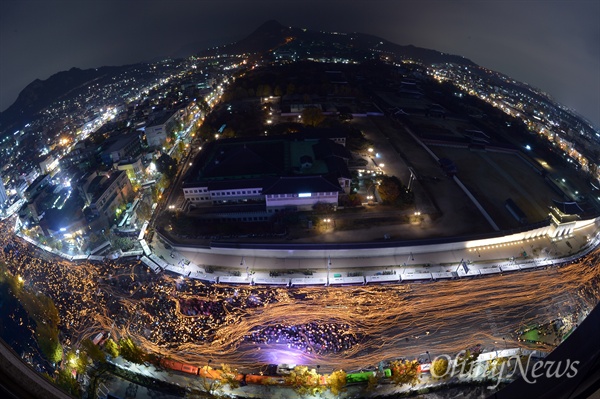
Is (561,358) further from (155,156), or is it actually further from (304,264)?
(155,156)

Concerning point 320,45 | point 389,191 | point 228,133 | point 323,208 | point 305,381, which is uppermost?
point 320,45

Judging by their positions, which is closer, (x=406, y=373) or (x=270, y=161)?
(x=406, y=373)

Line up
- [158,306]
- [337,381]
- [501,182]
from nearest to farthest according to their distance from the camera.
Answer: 1. [337,381]
2. [158,306]
3. [501,182]

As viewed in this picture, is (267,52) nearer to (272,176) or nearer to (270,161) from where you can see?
(270,161)

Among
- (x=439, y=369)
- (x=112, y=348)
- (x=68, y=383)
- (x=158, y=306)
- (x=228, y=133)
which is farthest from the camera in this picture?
(x=228, y=133)

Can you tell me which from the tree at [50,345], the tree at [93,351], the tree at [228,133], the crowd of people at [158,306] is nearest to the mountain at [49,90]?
the tree at [228,133]

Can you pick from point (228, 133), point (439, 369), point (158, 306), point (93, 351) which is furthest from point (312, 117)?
point (93, 351)

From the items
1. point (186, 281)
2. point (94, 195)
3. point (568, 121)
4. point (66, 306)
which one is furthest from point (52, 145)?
point (568, 121)

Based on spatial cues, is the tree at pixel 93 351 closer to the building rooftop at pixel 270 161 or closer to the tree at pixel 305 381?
the tree at pixel 305 381
